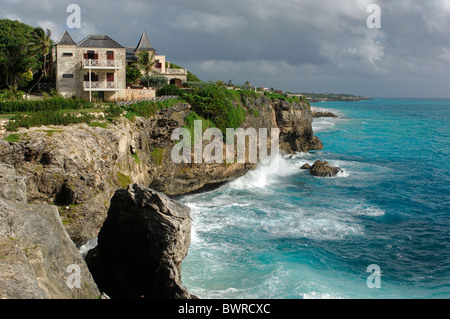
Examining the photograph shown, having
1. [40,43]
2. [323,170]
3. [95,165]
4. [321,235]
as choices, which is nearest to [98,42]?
[40,43]

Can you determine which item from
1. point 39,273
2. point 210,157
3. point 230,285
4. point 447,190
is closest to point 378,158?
point 447,190

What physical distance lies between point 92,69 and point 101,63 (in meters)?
1.06

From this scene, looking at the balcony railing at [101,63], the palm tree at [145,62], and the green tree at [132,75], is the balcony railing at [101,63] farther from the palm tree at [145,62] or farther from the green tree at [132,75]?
the palm tree at [145,62]

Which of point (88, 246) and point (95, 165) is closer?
point (88, 246)

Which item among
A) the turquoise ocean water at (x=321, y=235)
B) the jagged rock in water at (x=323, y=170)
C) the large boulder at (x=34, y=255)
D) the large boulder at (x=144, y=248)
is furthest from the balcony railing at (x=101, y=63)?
the large boulder at (x=34, y=255)

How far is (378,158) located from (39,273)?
49669mm

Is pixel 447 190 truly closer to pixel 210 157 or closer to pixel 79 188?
pixel 210 157

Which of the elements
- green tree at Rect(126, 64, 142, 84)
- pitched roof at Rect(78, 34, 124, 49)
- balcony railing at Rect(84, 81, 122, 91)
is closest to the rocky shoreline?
balcony railing at Rect(84, 81, 122, 91)

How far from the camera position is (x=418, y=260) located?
21.0 m

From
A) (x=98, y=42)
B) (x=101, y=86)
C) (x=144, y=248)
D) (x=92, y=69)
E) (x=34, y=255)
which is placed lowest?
(x=144, y=248)

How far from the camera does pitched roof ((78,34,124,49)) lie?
121 feet

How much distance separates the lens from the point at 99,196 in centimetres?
2017

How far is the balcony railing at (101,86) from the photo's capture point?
1374 inches

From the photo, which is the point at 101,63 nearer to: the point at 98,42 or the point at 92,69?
the point at 92,69
